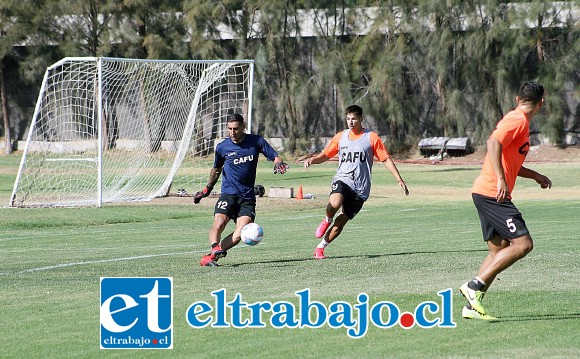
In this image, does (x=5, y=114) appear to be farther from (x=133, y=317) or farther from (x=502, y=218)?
(x=133, y=317)

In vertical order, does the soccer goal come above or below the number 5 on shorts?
above

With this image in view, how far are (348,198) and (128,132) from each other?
18.1 meters

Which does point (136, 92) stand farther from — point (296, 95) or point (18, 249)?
point (296, 95)

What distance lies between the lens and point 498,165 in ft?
29.0

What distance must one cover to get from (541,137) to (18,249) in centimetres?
4159

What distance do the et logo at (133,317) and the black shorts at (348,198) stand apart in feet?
21.3

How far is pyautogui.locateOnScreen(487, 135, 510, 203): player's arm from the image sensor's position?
8844 mm

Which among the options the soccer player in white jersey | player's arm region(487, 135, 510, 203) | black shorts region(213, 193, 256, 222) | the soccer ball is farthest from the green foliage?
player's arm region(487, 135, 510, 203)

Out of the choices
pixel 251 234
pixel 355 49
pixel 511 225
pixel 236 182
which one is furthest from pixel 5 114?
pixel 511 225

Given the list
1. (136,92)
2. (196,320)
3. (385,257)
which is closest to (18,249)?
(385,257)

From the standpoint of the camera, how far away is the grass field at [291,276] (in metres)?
8.00

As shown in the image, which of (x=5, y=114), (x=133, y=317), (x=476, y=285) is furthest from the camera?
(x=5, y=114)

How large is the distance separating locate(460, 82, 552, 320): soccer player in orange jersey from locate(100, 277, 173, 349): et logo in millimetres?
2563

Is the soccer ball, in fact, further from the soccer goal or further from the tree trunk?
the tree trunk
